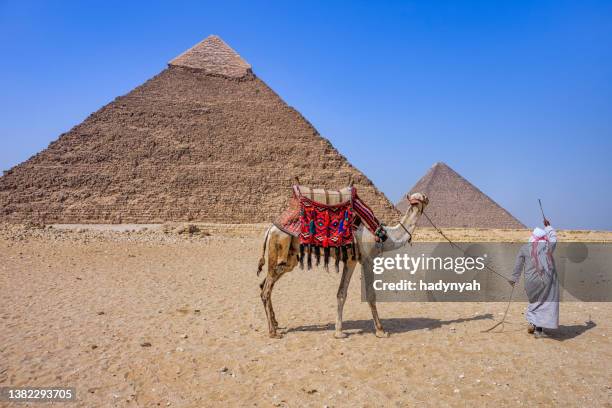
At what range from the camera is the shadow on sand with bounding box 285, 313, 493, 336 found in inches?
209

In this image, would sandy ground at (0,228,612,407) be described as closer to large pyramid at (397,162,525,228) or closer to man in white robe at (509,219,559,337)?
man in white robe at (509,219,559,337)

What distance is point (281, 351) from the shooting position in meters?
4.55

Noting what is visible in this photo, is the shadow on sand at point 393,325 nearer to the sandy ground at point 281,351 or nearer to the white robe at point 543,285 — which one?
the sandy ground at point 281,351

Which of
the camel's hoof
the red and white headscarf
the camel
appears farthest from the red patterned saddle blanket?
the red and white headscarf

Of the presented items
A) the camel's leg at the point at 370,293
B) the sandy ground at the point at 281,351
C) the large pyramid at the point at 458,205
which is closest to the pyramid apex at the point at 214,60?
the large pyramid at the point at 458,205

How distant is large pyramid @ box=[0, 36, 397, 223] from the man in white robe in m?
34.8

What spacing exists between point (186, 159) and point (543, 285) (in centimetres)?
4607

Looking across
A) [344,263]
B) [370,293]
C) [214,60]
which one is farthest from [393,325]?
[214,60]

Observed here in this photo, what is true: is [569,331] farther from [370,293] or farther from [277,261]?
[277,261]

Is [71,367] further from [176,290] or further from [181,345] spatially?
[176,290]

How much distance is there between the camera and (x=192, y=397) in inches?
141

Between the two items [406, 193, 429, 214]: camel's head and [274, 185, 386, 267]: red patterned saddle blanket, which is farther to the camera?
[406, 193, 429, 214]: camel's head

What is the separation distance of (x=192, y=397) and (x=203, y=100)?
54.0 meters

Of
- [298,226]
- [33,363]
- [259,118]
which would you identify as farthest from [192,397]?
[259,118]
